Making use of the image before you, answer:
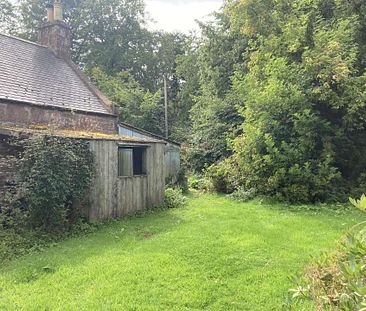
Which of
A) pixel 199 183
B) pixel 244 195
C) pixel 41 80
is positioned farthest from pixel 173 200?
pixel 41 80

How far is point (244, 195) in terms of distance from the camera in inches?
550

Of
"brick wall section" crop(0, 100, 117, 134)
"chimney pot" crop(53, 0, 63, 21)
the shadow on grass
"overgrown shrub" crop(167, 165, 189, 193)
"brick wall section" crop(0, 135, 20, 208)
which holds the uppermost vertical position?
"chimney pot" crop(53, 0, 63, 21)

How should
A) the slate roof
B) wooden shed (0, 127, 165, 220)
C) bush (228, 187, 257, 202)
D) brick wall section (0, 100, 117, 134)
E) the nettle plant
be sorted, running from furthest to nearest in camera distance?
bush (228, 187, 257, 202) < the slate roof < brick wall section (0, 100, 117, 134) < wooden shed (0, 127, 165, 220) < the nettle plant

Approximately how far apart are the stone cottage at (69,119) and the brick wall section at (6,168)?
0.9 inches

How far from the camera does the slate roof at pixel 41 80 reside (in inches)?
502

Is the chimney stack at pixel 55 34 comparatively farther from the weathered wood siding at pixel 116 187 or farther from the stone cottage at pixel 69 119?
the weathered wood siding at pixel 116 187

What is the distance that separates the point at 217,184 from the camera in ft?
52.9

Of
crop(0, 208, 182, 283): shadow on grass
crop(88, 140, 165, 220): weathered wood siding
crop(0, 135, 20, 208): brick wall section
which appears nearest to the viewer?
Answer: crop(0, 208, 182, 283): shadow on grass

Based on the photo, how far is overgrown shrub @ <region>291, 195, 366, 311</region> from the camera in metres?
2.01

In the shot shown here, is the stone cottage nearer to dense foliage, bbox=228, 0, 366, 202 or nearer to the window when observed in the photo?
the window

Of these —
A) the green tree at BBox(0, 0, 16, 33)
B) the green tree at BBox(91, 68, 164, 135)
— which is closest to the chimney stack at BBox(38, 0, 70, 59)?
the green tree at BBox(91, 68, 164, 135)

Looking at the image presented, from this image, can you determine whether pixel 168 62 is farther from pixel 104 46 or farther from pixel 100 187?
pixel 100 187

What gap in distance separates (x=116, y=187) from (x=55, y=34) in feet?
35.5

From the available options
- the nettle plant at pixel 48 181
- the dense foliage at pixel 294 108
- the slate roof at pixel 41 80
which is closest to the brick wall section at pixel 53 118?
the slate roof at pixel 41 80
